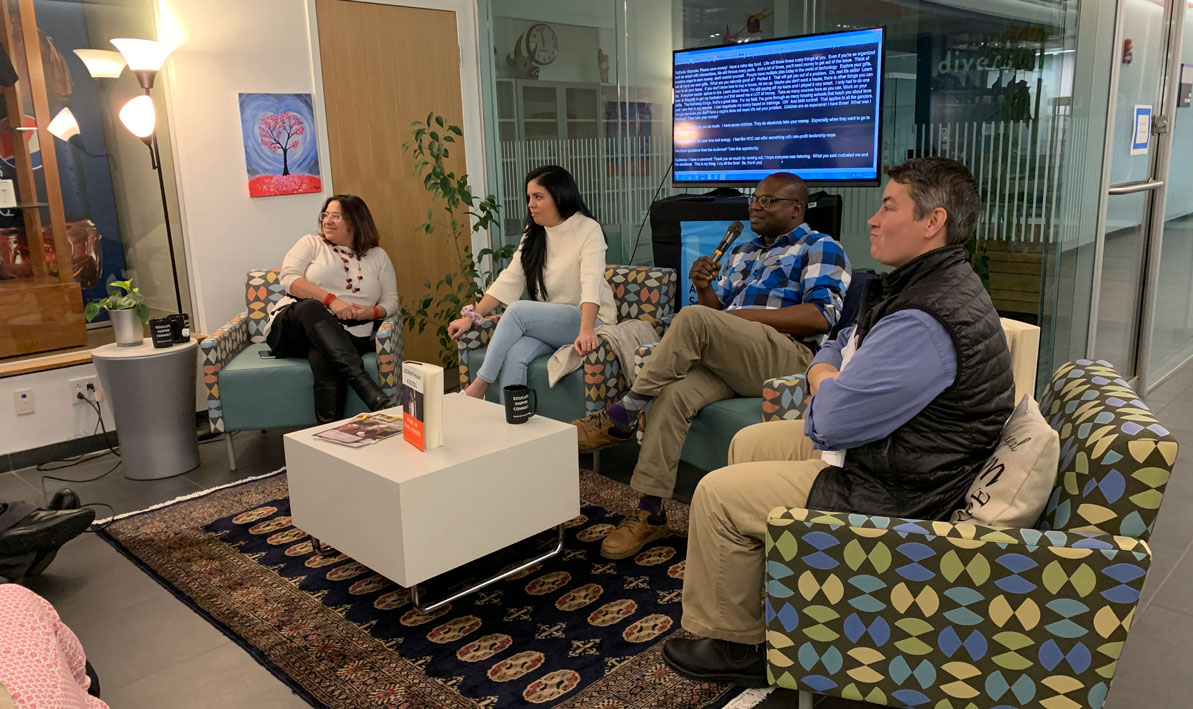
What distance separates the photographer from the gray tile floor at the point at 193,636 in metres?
2.22

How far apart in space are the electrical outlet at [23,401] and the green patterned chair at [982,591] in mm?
3739

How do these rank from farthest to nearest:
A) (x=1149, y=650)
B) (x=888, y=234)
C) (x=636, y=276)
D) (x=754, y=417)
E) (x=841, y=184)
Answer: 1. (x=636, y=276)
2. (x=841, y=184)
3. (x=754, y=417)
4. (x=1149, y=650)
5. (x=888, y=234)

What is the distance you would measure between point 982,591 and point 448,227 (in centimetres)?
438

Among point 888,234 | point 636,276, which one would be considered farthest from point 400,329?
point 888,234

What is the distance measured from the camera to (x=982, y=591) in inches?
64.7

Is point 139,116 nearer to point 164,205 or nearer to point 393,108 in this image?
point 164,205

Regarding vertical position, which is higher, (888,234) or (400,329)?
(888,234)

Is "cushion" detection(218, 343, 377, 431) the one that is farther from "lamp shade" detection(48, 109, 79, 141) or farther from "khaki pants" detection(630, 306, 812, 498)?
"khaki pants" detection(630, 306, 812, 498)

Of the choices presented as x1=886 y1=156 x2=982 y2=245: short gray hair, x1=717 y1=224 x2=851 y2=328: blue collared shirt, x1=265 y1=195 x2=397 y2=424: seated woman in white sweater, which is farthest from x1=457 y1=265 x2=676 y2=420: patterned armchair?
x1=886 y1=156 x2=982 y2=245: short gray hair

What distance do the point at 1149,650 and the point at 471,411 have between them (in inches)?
84.7

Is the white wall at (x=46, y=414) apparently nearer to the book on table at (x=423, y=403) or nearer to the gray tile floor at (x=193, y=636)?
the gray tile floor at (x=193, y=636)

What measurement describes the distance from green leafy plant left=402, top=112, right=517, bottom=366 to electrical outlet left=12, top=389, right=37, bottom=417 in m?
1.91

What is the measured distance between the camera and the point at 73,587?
289 cm

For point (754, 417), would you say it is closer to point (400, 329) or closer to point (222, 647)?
point (222, 647)
